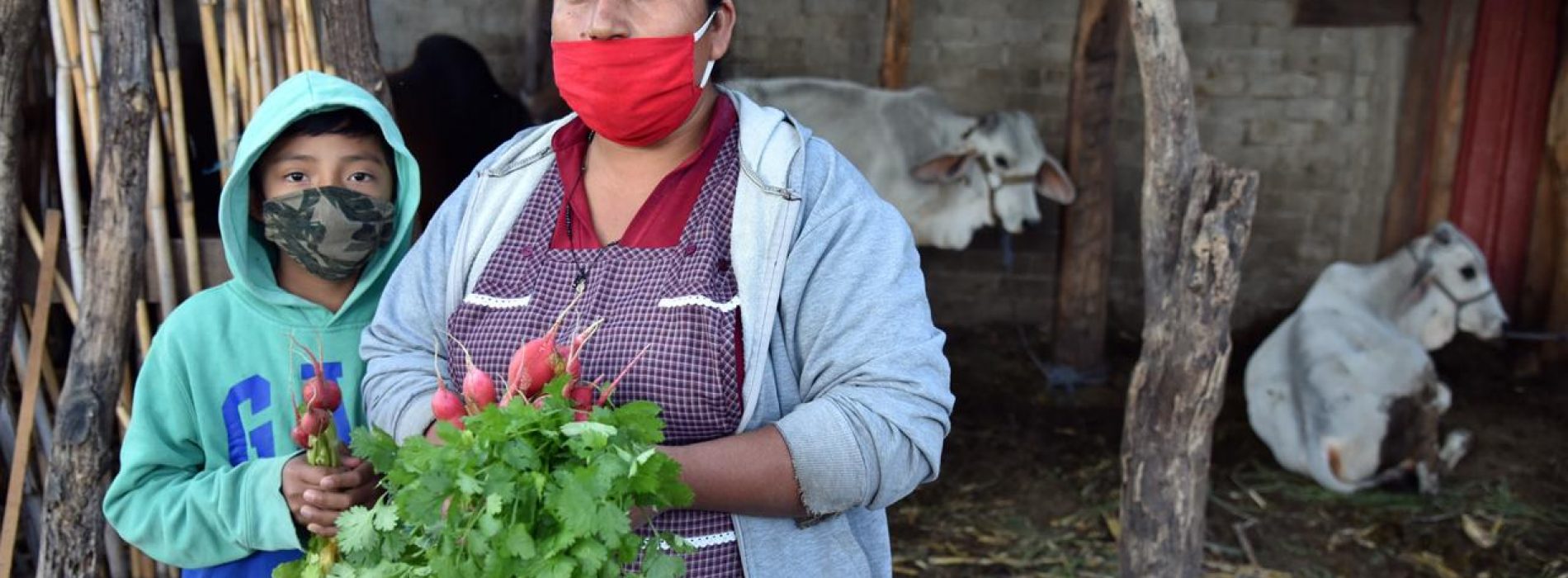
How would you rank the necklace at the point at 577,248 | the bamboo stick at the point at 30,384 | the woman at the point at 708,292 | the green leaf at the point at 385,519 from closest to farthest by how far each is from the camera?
1. the green leaf at the point at 385,519
2. the woman at the point at 708,292
3. the necklace at the point at 577,248
4. the bamboo stick at the point at 30,384

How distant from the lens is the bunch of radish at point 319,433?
1848mm

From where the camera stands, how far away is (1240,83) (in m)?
7.39

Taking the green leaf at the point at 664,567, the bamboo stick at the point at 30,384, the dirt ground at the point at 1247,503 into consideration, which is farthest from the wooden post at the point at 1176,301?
the bamboo stick at the point at 30,384

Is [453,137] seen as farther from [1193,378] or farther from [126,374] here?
[1193,378]

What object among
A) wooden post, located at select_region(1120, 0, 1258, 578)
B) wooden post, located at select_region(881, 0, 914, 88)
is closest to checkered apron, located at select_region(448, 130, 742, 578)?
wooden post, located at select_region(1120, 0, 1258, 578)

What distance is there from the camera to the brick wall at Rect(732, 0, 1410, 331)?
727 cm

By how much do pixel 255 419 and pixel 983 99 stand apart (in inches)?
227

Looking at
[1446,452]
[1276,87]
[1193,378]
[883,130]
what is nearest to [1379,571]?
[1446,452]

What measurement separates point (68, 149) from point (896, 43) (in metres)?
4.28

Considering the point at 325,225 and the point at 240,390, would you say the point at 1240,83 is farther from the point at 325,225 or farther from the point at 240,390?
the point at 240,390

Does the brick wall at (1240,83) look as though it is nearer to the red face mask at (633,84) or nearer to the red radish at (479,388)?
the red face mask at (633,84)

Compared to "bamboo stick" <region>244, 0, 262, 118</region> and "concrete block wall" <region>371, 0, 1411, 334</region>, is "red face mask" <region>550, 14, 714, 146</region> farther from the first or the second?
"concrete block wall" <region>371, 0, 1411, 334</region>

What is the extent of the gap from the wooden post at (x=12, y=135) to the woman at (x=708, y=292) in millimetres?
1836

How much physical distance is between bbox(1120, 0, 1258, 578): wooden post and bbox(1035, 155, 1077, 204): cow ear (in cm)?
217
